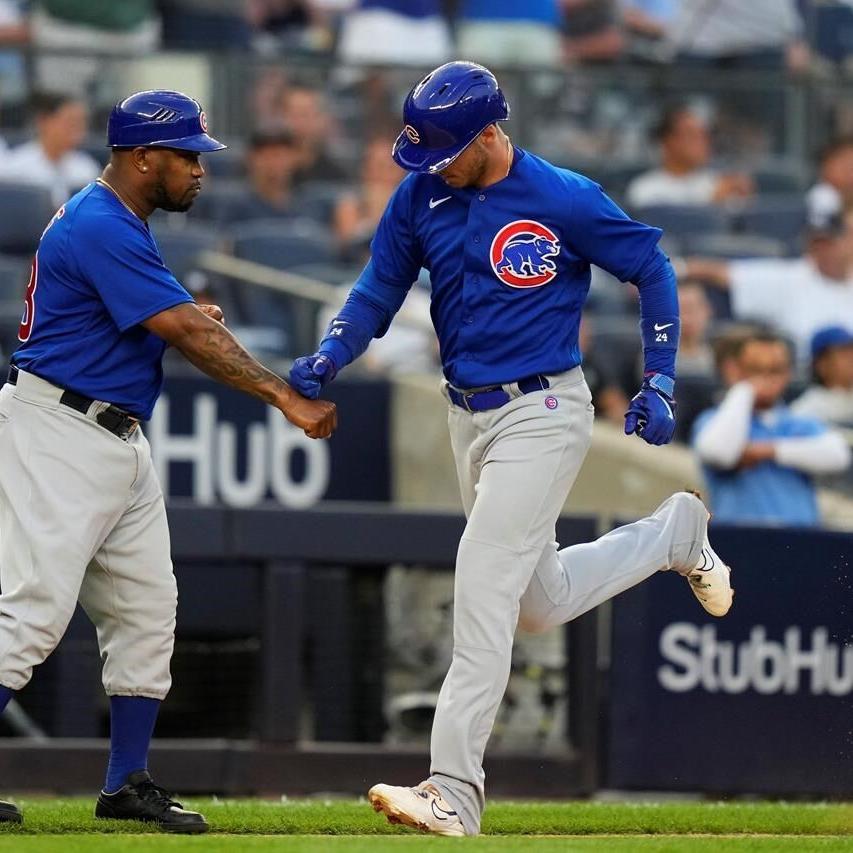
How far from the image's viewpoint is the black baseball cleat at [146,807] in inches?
192

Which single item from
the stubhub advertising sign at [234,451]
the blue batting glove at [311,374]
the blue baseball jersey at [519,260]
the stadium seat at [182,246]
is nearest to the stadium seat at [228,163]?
the stadium seat at [182,246]

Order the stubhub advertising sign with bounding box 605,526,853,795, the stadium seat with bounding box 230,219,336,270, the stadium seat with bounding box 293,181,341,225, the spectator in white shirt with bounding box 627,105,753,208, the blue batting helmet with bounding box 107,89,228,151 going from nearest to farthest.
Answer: the blue batting helmet with bounding box 107,89,228,151 → the stubhub advertising sign with bounding box 605,526,853,795 → the stadium seat with bounding box 230,219,336,270 → the stadium seat with bounding box 293,181,341,225 → the spectator in white shirt with bounding box 627,105,753,208

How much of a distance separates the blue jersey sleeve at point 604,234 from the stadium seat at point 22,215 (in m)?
5.21

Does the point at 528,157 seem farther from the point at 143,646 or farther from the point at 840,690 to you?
the point at 840,690

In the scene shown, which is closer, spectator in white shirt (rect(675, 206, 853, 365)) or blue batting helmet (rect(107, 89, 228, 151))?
blue batting helmet (rect(107, 89, 228, 151))

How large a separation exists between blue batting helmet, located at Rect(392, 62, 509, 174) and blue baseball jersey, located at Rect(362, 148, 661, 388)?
17 centimetres

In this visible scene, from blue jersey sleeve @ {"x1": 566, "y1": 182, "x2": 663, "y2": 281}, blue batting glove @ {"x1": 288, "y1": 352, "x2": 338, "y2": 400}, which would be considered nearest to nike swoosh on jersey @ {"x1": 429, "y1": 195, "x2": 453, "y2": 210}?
blue jersey sleeve @ {"x1": 566, "y1": 182, "x2": 663, "y2": 281}

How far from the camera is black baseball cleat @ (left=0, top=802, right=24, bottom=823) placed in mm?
4863

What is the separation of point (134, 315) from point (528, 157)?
112 cm

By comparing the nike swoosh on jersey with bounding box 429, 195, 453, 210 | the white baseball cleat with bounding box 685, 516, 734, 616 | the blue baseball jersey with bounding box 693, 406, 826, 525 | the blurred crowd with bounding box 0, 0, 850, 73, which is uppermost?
the blurred crowd with bounding box 0, 0, 850, 73

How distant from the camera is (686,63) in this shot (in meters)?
12.6

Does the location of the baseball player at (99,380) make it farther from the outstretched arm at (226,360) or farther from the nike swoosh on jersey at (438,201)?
the nike swoosh on jersey at (438,201)

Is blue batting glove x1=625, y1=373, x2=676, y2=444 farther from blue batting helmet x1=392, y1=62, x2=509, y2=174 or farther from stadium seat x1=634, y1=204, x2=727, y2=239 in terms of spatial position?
stadium seat x1=634, y1=204, x2=727, y2=239

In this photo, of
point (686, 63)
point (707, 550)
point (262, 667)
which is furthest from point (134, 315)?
point (686, 63)
